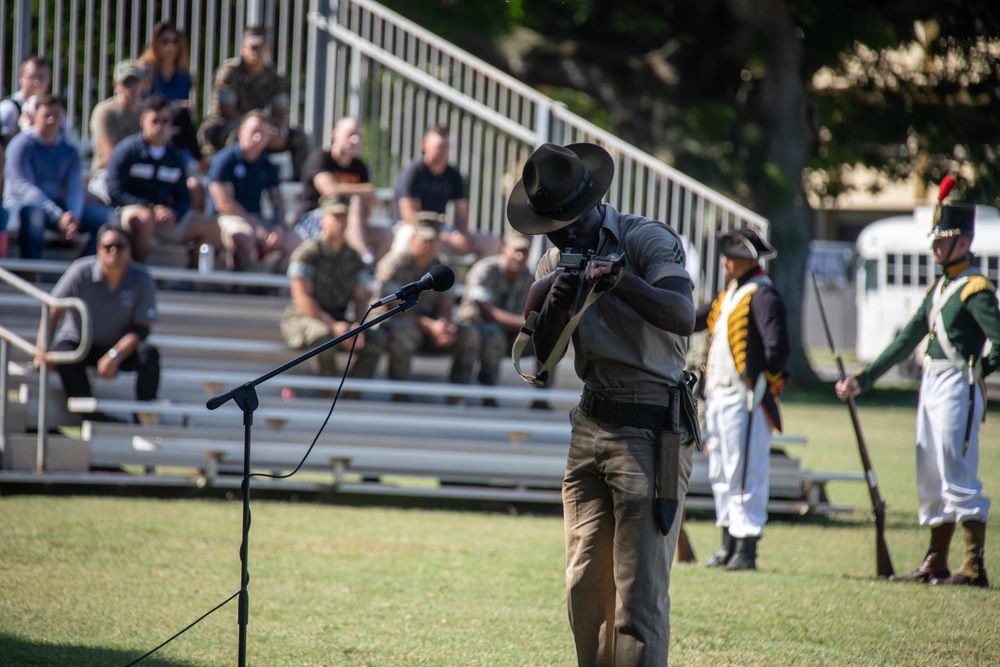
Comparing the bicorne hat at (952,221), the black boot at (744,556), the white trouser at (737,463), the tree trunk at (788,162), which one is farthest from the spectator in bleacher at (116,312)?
the tree trunk at (788,162)

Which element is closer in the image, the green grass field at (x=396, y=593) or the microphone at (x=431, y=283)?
the microphone at (x=431, y=283)

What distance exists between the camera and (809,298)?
36.5 meters

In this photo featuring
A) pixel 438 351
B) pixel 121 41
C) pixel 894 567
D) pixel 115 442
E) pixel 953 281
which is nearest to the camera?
pixel 953 281

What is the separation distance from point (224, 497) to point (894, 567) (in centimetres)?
532

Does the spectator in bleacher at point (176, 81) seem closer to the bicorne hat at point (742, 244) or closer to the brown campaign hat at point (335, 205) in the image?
the brown campaign hat at point (335, 205)

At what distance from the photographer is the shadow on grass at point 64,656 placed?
17.2ft

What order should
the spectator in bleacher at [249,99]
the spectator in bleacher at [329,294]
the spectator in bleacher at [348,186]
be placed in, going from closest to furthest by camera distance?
the spectator in bleacher at [329,294] < the spectator in bleacher at [348,186] < the spectator in bleacher at [249,99]

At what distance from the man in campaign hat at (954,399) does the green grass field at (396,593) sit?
0.35m

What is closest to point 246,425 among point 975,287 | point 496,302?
point 975,287

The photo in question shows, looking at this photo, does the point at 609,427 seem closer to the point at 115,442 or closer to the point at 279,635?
the point at 279,635

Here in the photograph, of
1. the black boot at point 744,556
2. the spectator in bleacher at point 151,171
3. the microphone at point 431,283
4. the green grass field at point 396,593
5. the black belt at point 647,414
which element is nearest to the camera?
the black belt at point 647,414

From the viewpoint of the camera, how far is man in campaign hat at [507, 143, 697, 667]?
14.2 ft

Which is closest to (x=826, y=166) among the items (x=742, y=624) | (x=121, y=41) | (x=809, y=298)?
(x=809, y=298)

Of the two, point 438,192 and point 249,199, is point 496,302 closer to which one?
point 438,192
